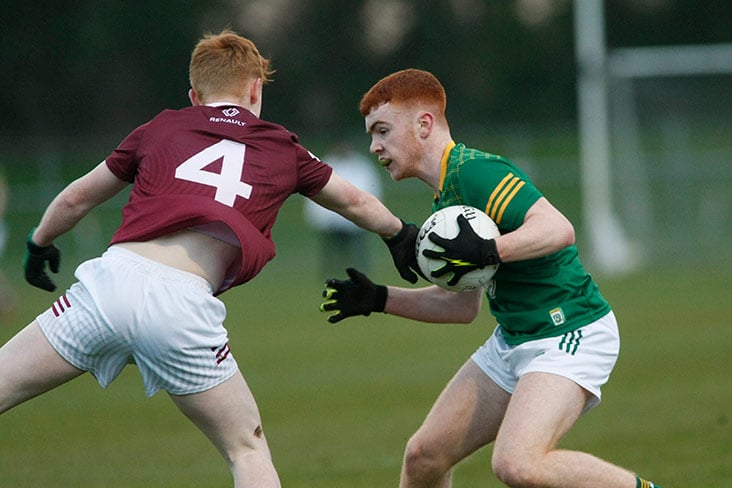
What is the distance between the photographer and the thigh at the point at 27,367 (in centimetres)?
541

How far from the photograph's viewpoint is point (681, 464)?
8.27 meters

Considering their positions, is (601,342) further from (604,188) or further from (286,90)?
(286,90)

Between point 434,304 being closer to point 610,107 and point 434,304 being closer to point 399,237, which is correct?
point 399,237

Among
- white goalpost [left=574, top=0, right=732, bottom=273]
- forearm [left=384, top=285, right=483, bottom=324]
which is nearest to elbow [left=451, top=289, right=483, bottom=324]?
forearm [left=384, top=285, right=483, bottom=324]

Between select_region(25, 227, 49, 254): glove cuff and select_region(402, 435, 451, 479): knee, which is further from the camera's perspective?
select_region(25, 227, 49, 254): glove cuff

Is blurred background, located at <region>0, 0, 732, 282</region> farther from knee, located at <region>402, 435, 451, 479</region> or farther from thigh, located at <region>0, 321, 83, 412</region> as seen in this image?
thigh, located at <region>0, 321, 83, 412</region>

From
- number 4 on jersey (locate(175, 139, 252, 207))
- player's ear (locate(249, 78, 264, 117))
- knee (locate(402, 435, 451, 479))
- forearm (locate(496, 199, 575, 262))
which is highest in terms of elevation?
player's ear (locate(249, 78, 264, 117))

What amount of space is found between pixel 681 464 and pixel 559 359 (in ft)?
9.67

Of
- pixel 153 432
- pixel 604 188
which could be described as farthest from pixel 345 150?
pixel 153 432

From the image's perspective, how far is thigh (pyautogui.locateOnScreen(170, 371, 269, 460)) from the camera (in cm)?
541

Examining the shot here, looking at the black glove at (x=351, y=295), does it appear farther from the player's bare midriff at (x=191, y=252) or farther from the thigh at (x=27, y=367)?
the thigh at (x=27, y=367)

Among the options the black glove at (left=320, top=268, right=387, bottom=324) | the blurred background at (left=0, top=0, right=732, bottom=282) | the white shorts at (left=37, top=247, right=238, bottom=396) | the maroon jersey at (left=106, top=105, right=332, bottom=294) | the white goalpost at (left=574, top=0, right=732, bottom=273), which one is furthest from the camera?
the blurred background at (left=0, top=0, right=732, bottom=282)

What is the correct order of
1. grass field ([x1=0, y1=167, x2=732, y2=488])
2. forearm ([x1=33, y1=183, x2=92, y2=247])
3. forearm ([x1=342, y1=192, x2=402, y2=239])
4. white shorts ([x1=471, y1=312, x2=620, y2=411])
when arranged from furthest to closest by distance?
grass field ([x1=0, y1=167, x2=732, y2=488])
forearm ([x1=342, y1=192, x2=402, y2=239])
forearm ([x1=33, y1=183, x2=92, y2=247])
white shorts ([x1=471, y1=312, x2=620, y2=411])

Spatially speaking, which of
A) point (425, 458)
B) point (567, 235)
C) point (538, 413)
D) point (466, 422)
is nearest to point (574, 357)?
point (538, 413)
